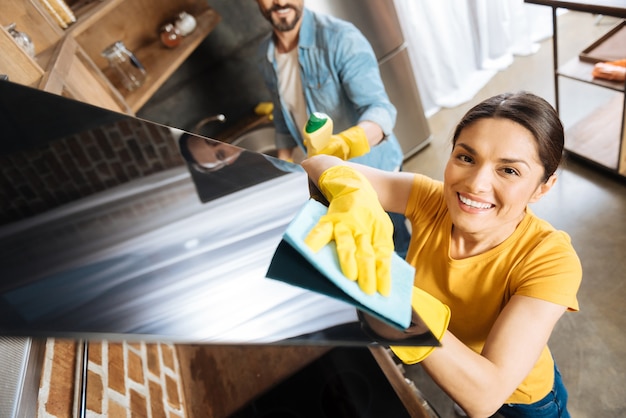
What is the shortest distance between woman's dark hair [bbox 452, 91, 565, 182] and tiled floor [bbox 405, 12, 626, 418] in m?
0.31

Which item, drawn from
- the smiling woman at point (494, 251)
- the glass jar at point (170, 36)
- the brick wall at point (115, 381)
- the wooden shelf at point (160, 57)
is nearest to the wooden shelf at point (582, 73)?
the smiling woman at point (494, 251)

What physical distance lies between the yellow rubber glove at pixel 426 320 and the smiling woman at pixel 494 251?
66 millimetres

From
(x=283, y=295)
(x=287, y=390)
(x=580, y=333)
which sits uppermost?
(x=283, y=295)

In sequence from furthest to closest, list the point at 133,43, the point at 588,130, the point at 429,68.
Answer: the point at 429,68 < the point at 588,130 < the point at 133,43

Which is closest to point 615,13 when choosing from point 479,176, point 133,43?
point 479,176

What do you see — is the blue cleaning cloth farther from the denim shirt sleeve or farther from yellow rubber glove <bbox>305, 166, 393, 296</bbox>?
the denim shirt sleeve

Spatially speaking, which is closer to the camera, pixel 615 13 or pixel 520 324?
pixel 520 324

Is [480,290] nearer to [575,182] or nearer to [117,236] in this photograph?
[117,236]

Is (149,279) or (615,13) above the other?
(149,279)

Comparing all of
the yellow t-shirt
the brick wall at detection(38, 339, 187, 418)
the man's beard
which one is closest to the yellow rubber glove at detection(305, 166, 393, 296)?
the yellow t-shirt

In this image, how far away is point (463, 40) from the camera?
3.96 m

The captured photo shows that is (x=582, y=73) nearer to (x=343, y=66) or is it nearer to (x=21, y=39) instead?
(x=343, y=66)

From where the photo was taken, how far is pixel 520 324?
907mm

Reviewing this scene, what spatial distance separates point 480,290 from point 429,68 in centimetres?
323
